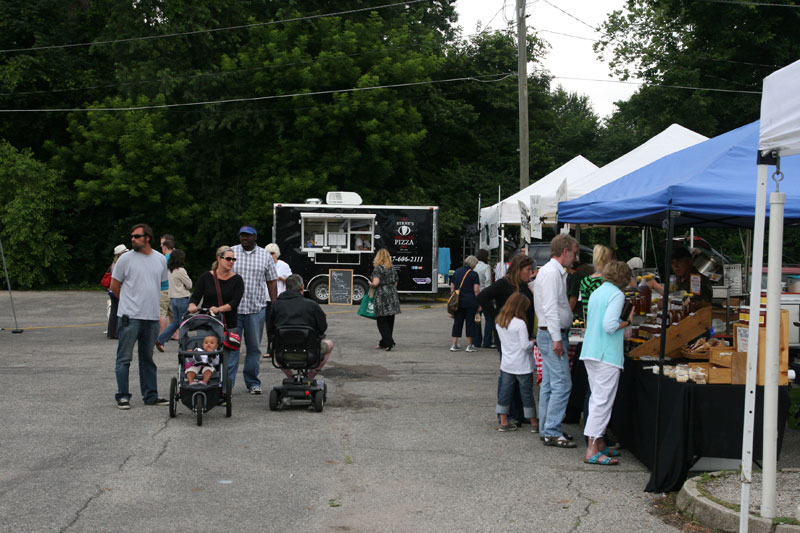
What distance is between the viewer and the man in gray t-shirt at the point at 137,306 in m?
9.01

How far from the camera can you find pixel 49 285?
31.5 m

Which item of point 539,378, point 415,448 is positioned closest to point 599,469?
point 415,448

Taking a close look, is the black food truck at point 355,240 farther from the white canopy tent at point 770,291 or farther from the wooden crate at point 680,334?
the white canopy tent at point 770,291

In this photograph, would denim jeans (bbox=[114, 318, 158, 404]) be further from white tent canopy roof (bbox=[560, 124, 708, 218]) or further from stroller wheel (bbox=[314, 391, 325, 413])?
white tent canopy roof (bbox=[560, 124, 708, 218])

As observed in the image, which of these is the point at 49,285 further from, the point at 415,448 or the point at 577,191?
the point at 415,448

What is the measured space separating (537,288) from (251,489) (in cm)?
310

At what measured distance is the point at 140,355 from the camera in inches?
359

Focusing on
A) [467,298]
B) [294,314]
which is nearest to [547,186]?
[467,298]

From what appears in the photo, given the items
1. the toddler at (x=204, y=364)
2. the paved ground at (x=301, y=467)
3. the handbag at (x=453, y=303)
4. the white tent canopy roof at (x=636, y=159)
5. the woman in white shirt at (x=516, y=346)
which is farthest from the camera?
the handbag at (x=453, y=303)

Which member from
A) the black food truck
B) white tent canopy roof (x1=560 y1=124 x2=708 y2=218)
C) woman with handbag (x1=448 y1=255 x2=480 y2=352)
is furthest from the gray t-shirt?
the black food truck

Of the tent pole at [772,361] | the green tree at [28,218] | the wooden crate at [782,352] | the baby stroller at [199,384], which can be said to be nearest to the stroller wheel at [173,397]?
the baby stroller at [199,384]

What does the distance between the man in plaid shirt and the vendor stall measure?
4.16m

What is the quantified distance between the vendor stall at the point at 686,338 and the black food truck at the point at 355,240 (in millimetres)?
16184

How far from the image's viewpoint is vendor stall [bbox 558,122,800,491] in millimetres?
6234
